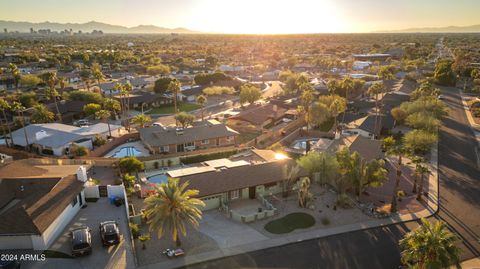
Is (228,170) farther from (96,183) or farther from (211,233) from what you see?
(96,183)

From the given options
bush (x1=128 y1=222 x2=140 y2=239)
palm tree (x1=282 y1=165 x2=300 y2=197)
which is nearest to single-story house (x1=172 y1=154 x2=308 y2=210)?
palm tree (x1=282 y1=165 x2=300 y2=197)

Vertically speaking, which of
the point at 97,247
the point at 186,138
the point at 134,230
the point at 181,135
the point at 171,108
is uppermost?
the point at 181,135

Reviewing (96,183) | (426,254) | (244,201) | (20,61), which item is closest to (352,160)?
(244,201)

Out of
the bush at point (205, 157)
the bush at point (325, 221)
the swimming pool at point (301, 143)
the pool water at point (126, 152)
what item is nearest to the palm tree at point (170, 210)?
the bush at point (325, 221)

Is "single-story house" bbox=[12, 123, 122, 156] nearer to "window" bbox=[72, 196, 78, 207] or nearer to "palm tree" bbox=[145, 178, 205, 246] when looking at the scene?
"window" bbox=[72, 196, 78, 207]

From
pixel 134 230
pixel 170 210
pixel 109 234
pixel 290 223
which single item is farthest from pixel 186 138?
pixel 109 234

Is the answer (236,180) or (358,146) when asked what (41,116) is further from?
(358,146)
